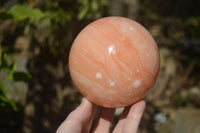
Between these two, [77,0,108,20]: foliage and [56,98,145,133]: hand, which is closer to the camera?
[56,98,145,133]: hand

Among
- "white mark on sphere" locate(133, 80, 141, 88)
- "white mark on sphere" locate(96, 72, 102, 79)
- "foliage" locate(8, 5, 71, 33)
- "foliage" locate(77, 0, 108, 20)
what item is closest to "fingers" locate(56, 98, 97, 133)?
"white mark on sphere" locate(96, 72, 102, 79)

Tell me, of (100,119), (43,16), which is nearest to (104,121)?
(100,119)

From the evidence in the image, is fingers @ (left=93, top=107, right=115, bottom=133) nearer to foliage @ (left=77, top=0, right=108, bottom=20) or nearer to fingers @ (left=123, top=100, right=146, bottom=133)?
fingers @ (left=123, top=100, right=146, bottom=133)

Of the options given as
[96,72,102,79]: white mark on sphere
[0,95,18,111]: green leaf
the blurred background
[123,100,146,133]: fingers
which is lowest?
the blurred background

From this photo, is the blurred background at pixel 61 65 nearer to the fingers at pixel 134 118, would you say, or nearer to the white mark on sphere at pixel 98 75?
the white mark on sphere at pixel 98 75

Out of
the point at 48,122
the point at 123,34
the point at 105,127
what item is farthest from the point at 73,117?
the point at 48,122

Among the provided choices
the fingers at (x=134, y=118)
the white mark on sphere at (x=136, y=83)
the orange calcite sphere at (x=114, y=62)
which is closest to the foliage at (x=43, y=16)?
the orange calcite sphere at (x=114, y=62)

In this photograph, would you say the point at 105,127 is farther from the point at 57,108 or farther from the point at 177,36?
the point at 177,36
